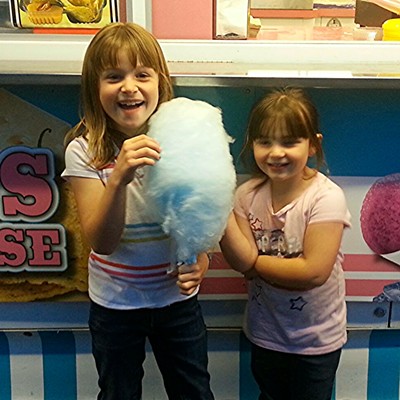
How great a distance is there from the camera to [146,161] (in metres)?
1.24

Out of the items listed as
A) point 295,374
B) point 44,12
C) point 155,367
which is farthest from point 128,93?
point 155,367

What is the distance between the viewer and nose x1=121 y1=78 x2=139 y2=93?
134 cm

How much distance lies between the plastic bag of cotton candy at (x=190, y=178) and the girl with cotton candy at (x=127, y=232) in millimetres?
31

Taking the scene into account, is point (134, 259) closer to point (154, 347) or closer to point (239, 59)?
point (154, 347)

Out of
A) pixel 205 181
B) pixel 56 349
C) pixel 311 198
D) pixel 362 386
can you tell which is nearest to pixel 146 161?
pixel 205 181

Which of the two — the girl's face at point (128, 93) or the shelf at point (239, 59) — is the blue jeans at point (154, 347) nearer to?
the girl's face at point (128, 93)

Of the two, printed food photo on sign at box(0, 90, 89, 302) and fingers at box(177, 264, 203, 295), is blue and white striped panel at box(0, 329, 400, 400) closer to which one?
printed food photo on sign at box(0, 90, 89, 302)

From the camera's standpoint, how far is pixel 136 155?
1.24 meters


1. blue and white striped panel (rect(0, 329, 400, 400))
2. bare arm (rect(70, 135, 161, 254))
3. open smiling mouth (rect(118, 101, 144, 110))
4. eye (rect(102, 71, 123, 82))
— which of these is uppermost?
eye (rect(102, 71, 123, 82))

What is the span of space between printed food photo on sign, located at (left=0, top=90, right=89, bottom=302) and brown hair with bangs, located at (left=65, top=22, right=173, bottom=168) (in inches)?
11.2

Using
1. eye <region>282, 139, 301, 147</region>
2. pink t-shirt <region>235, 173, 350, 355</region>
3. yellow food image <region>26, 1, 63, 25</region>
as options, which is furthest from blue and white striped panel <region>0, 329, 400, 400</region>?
yellow food image <region>26, 1, 63, 25</region>

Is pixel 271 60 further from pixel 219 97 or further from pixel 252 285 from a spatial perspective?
pixel 252 285

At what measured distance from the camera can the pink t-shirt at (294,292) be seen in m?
1.53

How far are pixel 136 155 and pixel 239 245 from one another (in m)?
0.40
